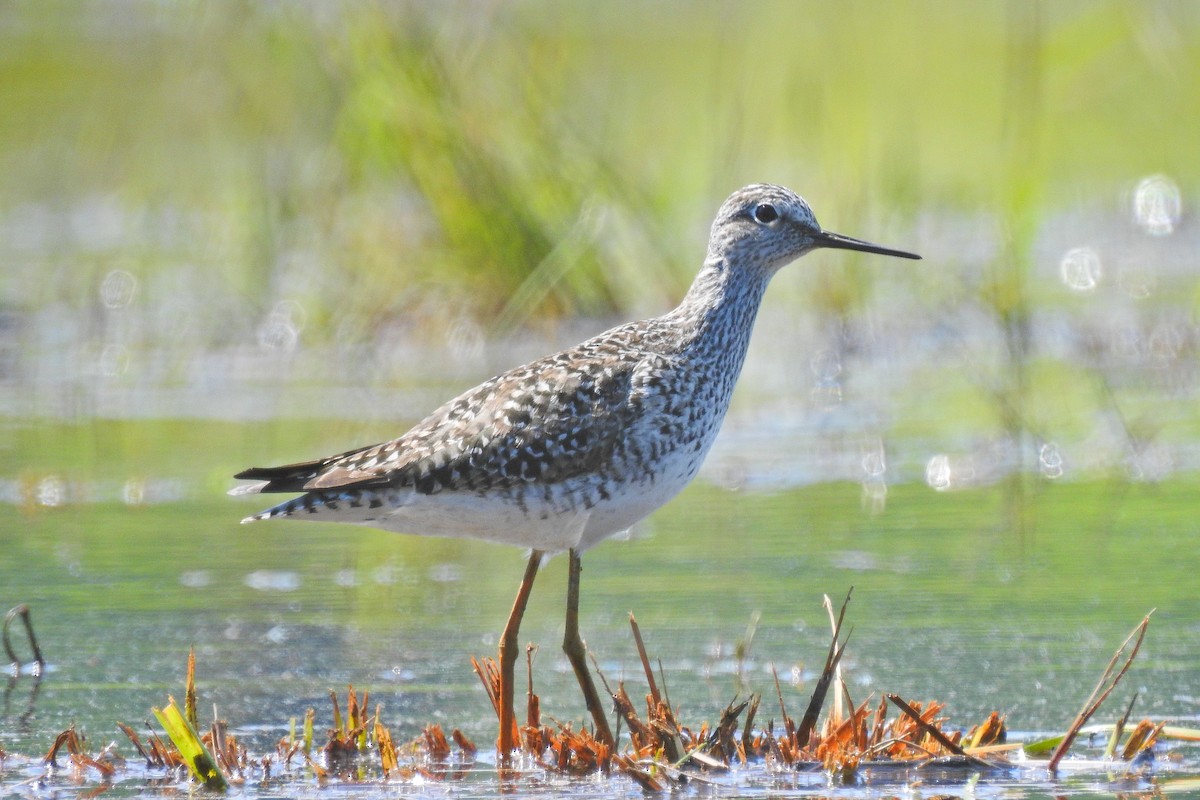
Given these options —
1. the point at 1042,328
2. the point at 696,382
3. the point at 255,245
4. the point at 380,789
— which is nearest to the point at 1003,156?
the point at 1042,328

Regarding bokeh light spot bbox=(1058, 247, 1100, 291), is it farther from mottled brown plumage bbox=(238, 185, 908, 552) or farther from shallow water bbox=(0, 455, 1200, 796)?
mottled brown plumage bbox=(238, 185, 908, 552)

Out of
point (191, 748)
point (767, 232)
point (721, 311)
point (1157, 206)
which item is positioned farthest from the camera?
point (1157, 206)

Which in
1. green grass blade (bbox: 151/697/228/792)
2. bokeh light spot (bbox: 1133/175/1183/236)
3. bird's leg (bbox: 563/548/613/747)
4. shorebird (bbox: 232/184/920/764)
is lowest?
green grass blade (bbox: 151/697/228/792)

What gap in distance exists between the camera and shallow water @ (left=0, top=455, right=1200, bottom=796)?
19.0ft

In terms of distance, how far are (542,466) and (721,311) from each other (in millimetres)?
979

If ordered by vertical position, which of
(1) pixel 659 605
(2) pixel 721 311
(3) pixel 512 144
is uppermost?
(3) pixel 512 144

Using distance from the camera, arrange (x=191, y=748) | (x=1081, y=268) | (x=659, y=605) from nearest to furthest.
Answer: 1. (x=191, y=748)
2. (x=659, y=605)
3. (x=1081, y=268)

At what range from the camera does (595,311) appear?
456 inches

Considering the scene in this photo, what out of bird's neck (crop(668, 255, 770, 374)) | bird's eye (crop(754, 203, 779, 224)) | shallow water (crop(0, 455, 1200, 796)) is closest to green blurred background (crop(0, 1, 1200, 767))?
shallow water (crop(0, 455, 1200, 796))

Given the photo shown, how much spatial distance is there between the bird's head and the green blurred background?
4.15ft

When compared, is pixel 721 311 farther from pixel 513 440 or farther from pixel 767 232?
pixel 513 440

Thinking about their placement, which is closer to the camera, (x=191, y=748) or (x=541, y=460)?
(x=191, y=748)

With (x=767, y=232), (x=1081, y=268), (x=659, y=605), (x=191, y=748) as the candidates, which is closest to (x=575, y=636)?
(x=659, y=605)

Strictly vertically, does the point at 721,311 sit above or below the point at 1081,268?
below
